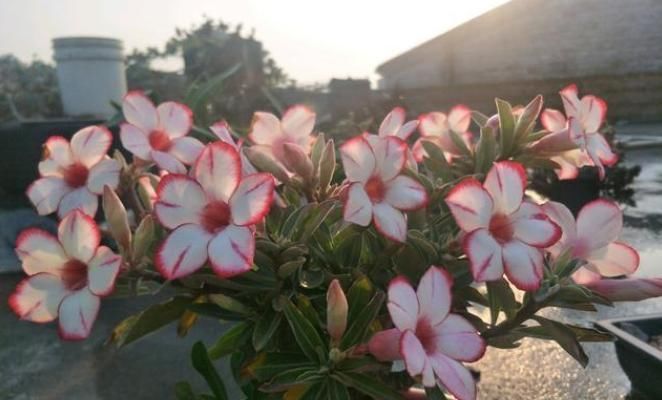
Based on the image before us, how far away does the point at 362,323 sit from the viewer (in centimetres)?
61

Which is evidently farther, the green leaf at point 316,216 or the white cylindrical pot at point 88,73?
the white cylindrical pot at point 88,73

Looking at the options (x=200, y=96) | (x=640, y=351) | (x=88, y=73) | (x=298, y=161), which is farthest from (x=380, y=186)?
(x=88, y=73)

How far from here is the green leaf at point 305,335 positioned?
1.99 ft

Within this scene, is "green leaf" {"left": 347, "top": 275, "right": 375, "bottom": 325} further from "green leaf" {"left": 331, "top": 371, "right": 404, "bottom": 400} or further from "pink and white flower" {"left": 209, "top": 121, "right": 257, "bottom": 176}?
"pink and white flower" {"left": 209, "top": 121, "right": 257, "bottom": 176}

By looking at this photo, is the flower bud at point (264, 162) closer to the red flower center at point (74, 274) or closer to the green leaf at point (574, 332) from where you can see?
the red flower center at point (74, 274)

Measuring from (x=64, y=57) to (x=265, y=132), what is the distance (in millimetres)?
4580

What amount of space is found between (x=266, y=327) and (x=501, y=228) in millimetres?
262

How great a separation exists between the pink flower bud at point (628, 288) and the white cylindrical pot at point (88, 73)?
4624 mm

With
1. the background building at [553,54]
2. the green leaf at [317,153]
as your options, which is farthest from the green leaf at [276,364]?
the background building at [553,54]

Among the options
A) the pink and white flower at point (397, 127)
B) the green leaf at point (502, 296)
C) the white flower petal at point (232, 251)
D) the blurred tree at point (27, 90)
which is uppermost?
the pink and white flower at point (397, 127)

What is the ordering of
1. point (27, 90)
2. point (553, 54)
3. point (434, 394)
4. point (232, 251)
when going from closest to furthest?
1. point (232, 251)
2. point (434, 394)
3. point (27, 90)
4. point (553, 54)

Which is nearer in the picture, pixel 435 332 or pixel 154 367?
pixel 435 332

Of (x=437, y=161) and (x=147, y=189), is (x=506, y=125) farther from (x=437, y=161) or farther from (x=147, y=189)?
(x=147, y=189)

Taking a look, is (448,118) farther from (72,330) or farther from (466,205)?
(72,330)
